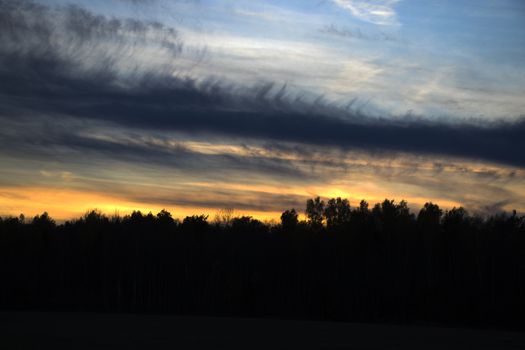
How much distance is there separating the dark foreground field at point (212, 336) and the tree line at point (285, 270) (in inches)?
920

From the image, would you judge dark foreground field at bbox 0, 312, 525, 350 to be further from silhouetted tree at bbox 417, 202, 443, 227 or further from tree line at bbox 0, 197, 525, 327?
A: silhouetted tree at bbox 417, 202, 443, 227

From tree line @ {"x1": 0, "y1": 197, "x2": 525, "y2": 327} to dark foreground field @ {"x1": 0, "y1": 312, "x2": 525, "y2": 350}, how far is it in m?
23.4

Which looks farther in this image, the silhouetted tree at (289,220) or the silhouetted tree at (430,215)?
the silhouetted tree at (289,220)

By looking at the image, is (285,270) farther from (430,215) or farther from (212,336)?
(212,336)

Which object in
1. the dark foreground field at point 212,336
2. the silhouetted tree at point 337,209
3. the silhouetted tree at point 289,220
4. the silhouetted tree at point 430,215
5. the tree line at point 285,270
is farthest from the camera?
the silhouetted tree at point 337,209

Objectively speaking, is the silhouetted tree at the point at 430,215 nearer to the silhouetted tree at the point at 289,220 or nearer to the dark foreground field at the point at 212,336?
the silhouetted tree at the point at 289,220

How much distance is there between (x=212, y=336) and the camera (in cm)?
5019

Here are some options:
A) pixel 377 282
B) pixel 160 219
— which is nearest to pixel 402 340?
pixel 377 282

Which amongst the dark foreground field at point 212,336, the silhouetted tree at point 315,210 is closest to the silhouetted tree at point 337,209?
the silhouetted tree at point 315,210

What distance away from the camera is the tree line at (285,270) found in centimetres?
8962

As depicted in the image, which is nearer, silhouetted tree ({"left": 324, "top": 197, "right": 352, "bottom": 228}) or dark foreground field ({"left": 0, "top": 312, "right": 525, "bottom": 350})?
dark foreground field ({"left": 0, "top": 312, "right": 525, "bottom": 350})

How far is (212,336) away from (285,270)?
Answer: 57877mm

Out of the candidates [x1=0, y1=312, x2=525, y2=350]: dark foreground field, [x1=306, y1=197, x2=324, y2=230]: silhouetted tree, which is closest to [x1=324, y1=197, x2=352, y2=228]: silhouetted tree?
[x1=306, y1=197, x2=324, y2=230]: silhouetted tree

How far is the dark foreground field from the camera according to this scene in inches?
1686
